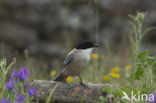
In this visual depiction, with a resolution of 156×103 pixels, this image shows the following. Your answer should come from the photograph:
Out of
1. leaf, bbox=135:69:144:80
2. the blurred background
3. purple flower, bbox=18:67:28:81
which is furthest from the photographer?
the blurred background

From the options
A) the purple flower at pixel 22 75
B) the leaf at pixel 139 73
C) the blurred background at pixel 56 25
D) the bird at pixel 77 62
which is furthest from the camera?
the blurred background at pixel 56 25

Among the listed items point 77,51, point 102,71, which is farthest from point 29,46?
point 77,51

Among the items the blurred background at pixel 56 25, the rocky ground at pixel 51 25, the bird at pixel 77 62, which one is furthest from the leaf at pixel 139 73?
the rocky ground at pixel 51 25

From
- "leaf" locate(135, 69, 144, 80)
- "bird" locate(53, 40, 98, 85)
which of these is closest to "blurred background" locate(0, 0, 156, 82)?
"bird" locate(53, 40, 98, 85)

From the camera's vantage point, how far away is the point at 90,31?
10148 millimetres

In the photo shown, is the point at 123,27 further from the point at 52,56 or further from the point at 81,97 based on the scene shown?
the point at 81,97

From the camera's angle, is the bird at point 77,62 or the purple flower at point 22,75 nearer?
the purple flower at point 22,75

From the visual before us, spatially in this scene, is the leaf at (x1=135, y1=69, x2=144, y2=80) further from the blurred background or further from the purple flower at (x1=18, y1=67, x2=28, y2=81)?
the blurred background

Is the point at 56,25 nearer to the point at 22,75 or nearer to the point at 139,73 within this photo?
the point at 139,73

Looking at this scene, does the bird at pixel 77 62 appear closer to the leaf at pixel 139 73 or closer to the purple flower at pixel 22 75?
the leaf at pixel 139 73

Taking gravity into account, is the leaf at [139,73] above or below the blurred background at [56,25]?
below

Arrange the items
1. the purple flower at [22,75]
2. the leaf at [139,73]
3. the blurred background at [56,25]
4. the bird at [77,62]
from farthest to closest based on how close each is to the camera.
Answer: the blurred background at [56,25]
the bird at [77,62]
the leaf at [139,73]
the purple flower at [22,75]

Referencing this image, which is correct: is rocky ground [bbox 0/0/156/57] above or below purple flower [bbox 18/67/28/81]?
above

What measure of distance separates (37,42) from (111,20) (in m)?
2.36
